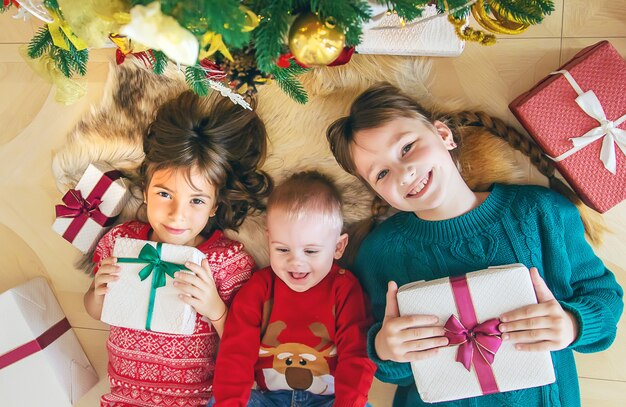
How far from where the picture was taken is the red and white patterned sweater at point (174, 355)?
5.22 ft

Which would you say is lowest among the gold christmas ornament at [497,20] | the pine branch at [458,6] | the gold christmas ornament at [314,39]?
the gold christmas ornament at [314,39]

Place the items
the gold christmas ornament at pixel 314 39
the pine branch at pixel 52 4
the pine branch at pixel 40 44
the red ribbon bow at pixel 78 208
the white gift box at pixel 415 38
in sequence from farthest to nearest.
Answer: the red ribbon bow at pixel 78 208
the white gift box at pixel 415 38
the pine branch at pixel 40 44
the pine branch at pixel 52 4
the gold christmas ornament at pixel 314 39

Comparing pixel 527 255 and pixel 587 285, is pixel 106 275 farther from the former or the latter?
pixel 587 285

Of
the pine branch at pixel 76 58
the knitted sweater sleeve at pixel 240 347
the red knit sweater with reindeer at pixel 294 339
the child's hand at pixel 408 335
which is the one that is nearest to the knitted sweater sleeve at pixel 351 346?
the red knit sweater with reindeer at pixel 294 339

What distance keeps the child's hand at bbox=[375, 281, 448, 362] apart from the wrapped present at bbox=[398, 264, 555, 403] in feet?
0.07

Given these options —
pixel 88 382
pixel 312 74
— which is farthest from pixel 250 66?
pixel 88 382

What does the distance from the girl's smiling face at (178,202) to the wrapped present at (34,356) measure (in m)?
0.52

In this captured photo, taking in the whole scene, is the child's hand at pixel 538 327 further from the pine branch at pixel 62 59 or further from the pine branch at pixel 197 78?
the pine branch at pixel 62 59

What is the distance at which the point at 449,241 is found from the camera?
142 centimetres

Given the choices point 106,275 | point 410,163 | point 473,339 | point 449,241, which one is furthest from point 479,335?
point 106,275

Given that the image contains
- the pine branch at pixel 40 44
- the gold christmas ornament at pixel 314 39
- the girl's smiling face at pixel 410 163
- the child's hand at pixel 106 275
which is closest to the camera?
the gold christmas ornament at pixel 314 39

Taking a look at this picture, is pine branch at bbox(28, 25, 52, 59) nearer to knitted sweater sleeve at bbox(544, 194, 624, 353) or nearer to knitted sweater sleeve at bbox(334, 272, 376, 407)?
knitted sweater sleeve at bbox(334, 272, 376, 407)

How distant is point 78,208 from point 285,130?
67 centimetres

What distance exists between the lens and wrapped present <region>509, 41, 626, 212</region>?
134 cm
